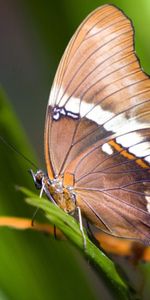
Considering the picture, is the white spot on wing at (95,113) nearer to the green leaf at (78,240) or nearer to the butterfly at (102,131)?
the butterfly at (102,131)

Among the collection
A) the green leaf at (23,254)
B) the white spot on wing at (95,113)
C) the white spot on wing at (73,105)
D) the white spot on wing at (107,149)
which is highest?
the white spot on wing at (73,105)

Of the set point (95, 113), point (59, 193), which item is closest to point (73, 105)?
point (95, 113)

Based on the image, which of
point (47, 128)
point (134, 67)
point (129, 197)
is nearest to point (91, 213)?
point (129, 197)

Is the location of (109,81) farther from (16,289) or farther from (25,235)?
(16,289)

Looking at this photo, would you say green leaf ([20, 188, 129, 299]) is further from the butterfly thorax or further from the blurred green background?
the butterfly thorax

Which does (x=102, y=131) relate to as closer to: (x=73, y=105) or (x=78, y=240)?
(x=73, y=105)

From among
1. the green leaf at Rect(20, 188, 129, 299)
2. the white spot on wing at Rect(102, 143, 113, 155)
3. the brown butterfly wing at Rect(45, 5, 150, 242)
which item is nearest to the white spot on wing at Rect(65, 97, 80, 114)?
the brown butterfly wing at Rect(45, 5, 150, 242)

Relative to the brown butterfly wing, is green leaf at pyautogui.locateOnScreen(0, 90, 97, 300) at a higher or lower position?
lower

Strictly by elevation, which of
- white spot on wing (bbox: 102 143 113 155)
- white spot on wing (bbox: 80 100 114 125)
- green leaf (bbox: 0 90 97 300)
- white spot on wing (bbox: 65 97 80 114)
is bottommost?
green leaf (bbox: 0 90 97 300)

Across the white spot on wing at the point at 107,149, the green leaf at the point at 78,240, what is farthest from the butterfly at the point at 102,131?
the green leaf at the point at 78,240
